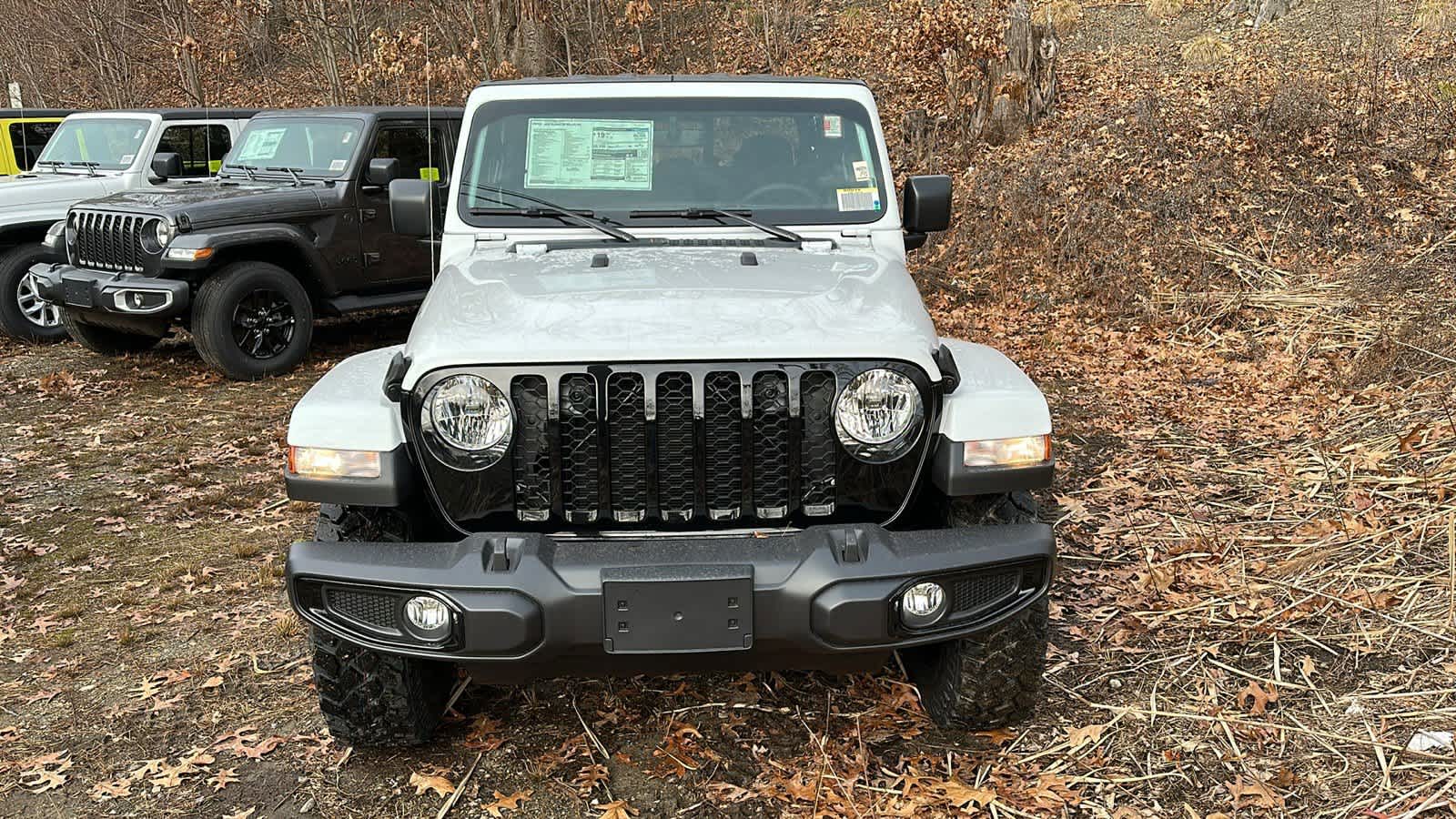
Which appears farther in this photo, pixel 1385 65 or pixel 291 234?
pixel 1385 65

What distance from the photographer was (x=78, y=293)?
7.74 meters

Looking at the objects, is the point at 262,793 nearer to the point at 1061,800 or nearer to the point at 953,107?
the point at 1061,800

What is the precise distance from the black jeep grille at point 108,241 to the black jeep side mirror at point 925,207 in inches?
222

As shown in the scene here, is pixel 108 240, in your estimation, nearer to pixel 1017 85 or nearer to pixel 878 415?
pixel 878 415

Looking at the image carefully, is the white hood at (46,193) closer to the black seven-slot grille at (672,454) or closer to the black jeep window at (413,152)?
the black jeep window at (413,152)

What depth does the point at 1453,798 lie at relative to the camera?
2.97 m

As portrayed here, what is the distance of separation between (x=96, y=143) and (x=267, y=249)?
2972 mm

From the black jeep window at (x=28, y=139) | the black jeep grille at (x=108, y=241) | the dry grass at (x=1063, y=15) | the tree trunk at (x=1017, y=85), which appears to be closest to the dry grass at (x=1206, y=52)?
the tree trunk at (x=1017, y=85)

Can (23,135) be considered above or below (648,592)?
below

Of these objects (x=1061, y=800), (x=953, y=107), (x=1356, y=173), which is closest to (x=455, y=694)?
(x=1061, y=800)

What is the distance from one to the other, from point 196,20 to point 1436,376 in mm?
→ 24261

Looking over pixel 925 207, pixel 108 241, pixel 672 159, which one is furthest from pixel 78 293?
pixel 925 207

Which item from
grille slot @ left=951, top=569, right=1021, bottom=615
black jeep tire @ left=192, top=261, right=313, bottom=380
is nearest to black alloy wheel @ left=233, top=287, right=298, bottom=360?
black jeep tire @ left=192, top=261, right=313, bottom=380

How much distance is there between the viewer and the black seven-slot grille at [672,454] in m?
2.75
